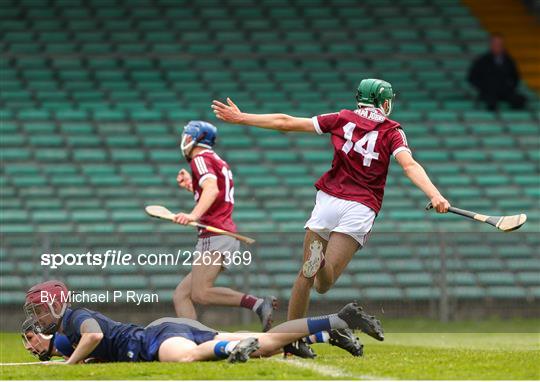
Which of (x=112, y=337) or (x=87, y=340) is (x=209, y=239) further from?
(x=87, y=340)

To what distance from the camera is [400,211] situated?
17.6 m

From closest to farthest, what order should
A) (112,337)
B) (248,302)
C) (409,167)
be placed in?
(112,337)
(409,167)
(248,302)

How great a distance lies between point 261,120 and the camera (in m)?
8.91

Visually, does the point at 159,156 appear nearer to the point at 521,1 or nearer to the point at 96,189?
the point at 96,189

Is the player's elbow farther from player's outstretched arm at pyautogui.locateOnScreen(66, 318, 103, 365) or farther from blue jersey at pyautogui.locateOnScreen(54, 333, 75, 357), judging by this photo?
blue jersey at pyautogui.locateOnScreen(54, 333, 75, 357)

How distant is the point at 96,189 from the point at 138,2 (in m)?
5.15

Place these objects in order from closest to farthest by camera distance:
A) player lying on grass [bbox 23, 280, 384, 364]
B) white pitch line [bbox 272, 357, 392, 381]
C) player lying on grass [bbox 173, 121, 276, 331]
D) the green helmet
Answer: white pitch line [bbox 272, 357, 392, 381] < player lying on grass [bbox 23, 280, 384, 364] < the green helmet < player lying on grass [bbox 173, 121, 276, 331]

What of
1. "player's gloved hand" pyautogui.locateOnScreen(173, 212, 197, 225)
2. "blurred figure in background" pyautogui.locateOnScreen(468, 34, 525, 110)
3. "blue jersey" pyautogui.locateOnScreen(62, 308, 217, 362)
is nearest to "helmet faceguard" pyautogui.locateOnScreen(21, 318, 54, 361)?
"blue jersey" pyautogui.locateOnScreen(62, 308, 217, 362)

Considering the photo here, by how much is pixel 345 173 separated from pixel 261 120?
2.46 feet

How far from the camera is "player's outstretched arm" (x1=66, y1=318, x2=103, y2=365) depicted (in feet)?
27.1

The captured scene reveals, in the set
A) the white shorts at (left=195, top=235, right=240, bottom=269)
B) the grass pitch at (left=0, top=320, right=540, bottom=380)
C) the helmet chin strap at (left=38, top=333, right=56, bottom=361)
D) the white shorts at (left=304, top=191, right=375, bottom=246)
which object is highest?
the white shorts at (left=304, top=191, right=375, bottom=246)

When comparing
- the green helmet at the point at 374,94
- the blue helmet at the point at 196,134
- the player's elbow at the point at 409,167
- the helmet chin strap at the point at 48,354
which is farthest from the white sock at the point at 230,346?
the blue helmet at the point at 196,134

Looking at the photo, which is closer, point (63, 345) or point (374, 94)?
point (63, 345)

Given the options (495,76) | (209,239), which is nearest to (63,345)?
(209,239)
